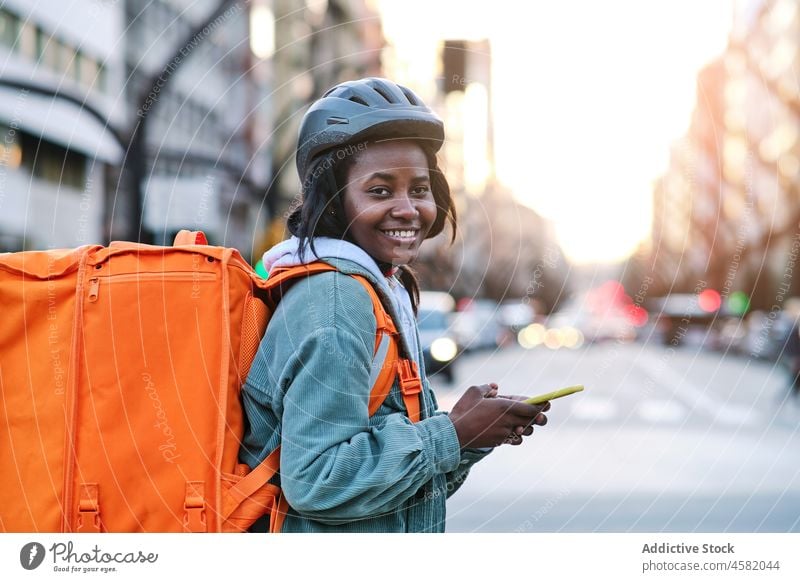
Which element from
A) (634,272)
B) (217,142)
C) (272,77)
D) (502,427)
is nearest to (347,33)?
(272,77)

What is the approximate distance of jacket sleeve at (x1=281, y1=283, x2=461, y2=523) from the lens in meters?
2.15

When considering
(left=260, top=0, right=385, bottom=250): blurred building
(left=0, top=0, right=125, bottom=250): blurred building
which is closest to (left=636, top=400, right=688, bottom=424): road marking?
(left=260, top=0, right=385, bottom=250): blurred building

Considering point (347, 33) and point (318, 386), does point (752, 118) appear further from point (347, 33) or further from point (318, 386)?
point (318, 386)

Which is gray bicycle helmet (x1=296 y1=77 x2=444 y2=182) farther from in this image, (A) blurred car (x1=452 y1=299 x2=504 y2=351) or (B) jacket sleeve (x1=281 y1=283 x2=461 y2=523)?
(A) blurred car (x1=452 y1=299 x2=504 y2=351)

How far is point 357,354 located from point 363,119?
572mm

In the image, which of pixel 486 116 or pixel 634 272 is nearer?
pixel 486 116

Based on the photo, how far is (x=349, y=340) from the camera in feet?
7.06

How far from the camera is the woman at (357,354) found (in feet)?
7.13

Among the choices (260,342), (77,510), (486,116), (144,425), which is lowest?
(77,510)

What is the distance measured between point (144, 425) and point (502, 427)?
80 cm

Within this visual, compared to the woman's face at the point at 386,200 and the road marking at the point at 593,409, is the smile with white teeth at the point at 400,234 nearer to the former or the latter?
the woman's face at the point at 386,200

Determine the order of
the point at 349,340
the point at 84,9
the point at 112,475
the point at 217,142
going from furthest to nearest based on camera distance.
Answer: the point at 217,142 < the point at 84,9 < the point at 112,475 < the point at 349,340

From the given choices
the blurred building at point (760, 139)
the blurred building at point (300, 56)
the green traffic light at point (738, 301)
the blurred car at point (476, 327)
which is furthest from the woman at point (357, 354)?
the green traffic light at point (738, 301)

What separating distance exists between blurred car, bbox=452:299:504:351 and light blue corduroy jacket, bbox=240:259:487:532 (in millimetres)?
25690
